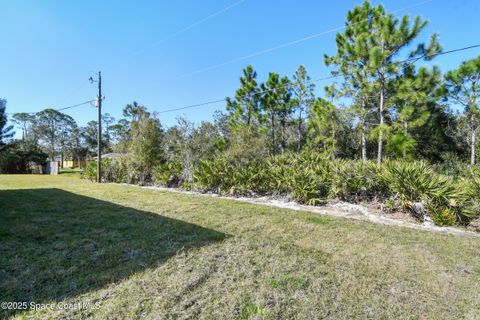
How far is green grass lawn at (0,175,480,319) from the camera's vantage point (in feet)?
7.95

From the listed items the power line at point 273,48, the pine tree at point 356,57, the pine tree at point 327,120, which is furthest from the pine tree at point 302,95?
the power line at point 273,48

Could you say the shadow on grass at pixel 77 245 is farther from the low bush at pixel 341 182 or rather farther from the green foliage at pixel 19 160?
the green foliage at pixel 19 160

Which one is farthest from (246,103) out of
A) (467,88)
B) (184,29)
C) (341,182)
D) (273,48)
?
(341,182)

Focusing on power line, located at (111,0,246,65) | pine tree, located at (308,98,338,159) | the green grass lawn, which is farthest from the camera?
pine tree, located at (308,98,338,159)

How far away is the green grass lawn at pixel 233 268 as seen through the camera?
2424mm

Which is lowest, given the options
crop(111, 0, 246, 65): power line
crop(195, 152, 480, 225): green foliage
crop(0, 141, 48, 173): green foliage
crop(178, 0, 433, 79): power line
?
crop(195, 152, 480, 225): green foliage

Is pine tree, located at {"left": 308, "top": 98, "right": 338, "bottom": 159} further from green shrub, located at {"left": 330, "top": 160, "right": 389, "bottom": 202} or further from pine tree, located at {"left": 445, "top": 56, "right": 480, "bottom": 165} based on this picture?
green shrub, located at {"left": 330, "top": 160, "right": 389, "bottom": 202}

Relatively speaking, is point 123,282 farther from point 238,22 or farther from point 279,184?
point 238,22

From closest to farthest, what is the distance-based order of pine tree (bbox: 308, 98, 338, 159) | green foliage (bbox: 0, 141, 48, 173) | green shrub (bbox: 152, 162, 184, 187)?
1. green shrub (bbox: 152, 162, 184, 187)
2. pine tree (bbox: 308, 98, 338, 159)
3. green foliage (bbox: 0, 141, 48, 173)

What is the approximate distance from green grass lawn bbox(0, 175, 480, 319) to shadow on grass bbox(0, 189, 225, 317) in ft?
0.06

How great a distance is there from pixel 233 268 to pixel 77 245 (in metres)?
2.49

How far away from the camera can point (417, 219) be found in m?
6.27

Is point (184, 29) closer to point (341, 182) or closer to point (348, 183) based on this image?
point (341, 182)

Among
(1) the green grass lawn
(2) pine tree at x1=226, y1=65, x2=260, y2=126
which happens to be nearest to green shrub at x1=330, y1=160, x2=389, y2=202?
(1) the green grass lawn
